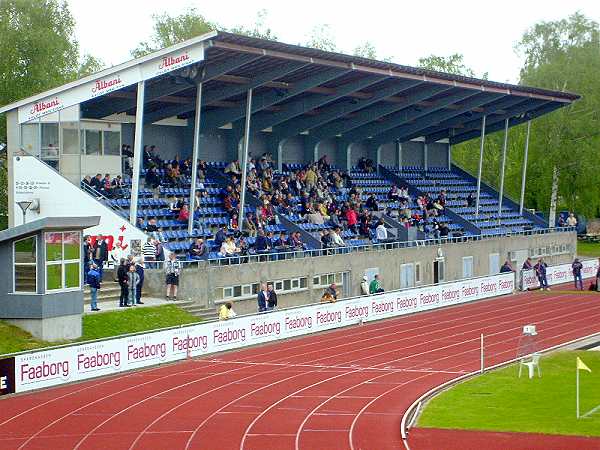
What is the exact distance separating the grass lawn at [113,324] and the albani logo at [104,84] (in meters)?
7.91

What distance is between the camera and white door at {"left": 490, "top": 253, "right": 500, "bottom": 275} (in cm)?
5913

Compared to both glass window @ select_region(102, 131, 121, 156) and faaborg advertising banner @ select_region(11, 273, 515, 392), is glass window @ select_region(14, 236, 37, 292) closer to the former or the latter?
faaborg advertising banner @ select_region(11, 273, 515, 392)

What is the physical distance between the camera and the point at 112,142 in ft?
148

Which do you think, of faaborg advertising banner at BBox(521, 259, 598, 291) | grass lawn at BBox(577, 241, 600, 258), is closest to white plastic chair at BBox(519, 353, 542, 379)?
faaborg advertising banner at BBox(521, 259, 598, 291)

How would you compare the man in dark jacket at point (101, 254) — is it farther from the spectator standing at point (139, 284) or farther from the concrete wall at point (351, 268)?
the concrete wall at point (351, 268)

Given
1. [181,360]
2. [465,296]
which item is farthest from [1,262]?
[465,296]

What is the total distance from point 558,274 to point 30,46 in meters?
27.7

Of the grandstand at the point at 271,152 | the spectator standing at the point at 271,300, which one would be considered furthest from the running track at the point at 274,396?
the grandstand at the point at 271,152

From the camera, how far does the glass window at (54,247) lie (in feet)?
104

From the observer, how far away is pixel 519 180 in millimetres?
78062

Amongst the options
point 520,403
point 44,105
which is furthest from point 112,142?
point 520,403

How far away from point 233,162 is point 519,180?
32487mm

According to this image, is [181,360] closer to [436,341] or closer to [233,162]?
[436,341]

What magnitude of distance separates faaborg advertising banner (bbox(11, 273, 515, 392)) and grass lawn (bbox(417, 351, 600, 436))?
306 inches
